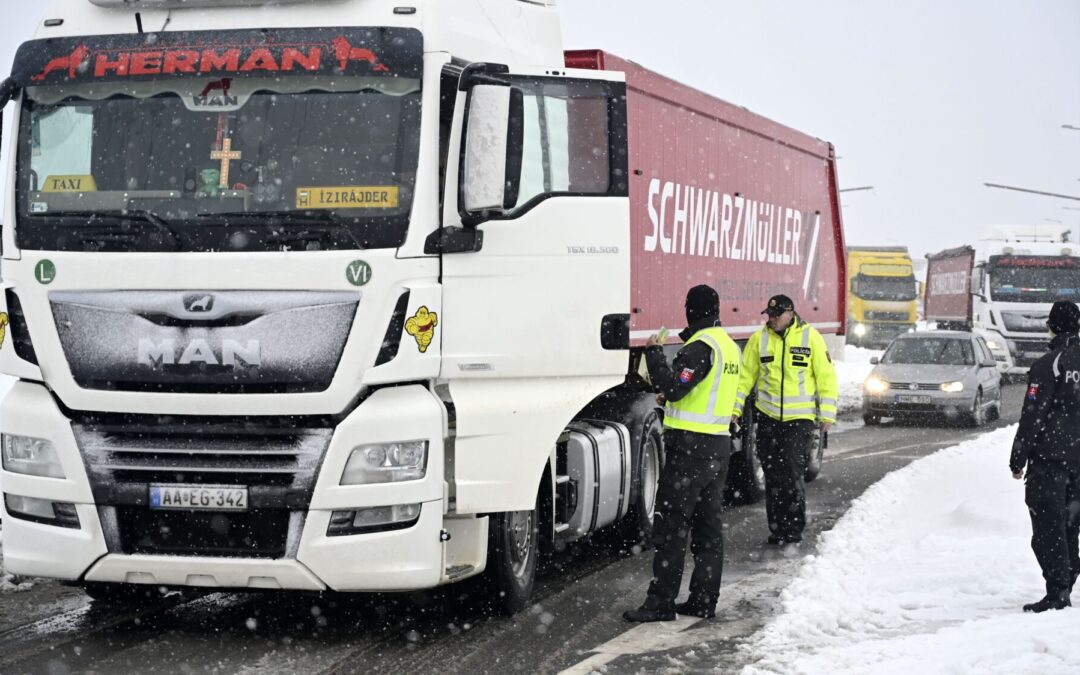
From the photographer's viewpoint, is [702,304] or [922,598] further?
[922,598]

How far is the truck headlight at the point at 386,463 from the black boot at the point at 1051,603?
3.33 m

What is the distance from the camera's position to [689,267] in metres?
11.7

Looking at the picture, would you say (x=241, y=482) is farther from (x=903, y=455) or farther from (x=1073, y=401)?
(x=903, y=455)

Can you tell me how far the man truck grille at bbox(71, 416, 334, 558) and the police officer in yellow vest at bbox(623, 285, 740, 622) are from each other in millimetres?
2102

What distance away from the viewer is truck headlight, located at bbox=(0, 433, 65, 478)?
25.0 feet

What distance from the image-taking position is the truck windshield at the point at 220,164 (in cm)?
757

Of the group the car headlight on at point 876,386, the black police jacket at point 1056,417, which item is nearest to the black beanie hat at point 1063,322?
the black police jacket at point 1056,417

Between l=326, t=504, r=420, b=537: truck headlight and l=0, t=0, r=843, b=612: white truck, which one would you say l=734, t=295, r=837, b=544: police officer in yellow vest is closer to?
l=0, t=0, r=843, b=612: white truck

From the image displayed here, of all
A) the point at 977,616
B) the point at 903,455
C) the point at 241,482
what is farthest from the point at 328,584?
the point at 903,455

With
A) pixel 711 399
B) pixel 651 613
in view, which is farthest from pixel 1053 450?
pixel 651 613

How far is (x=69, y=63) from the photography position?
7918 millimetres

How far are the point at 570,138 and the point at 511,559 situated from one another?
233 centimetres

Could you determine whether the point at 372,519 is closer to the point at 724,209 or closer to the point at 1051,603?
the point at 1051,603

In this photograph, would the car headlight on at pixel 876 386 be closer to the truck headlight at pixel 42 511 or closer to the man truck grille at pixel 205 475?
the man truck grille at pixel 205 475
